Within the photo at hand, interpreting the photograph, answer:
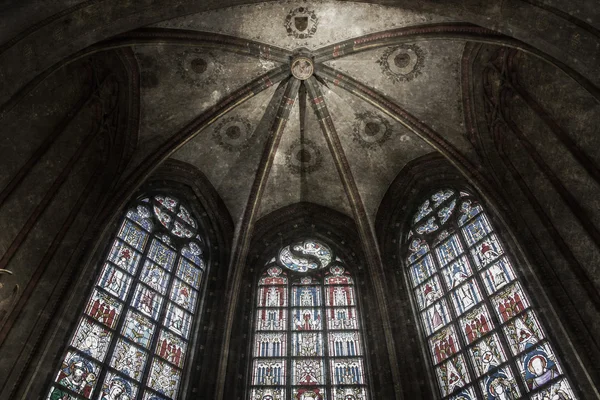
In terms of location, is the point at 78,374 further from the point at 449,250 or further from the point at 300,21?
the point at 300,21

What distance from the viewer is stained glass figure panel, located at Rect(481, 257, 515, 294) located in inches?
448

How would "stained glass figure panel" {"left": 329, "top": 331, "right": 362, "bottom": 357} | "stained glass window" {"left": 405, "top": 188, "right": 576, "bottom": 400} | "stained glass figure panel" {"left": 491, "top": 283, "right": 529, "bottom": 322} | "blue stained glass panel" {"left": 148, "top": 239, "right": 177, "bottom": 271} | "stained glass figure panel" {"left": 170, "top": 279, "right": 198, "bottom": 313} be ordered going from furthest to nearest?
"blue stained glass panel" {"left": 148, "top": 239, "right": 177, "bottom": 271} → "stained glass figure panel" {"left": 170, "top": 279, "right": 198, "bottom": 313} → "stained glass figure panel" {"left": 329, "top": 331, "right": 362, "bottom": 357} → "stained glass figure panel" {"left": 491, "top": 283, "right": 529, "bottom": 322} → "stained glass window" {"left": 405, "top": 188, "right": 576, "bottom": 400}

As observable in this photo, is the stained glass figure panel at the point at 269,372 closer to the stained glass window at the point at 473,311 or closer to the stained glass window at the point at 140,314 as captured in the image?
the stained glass window at the point at 140,314

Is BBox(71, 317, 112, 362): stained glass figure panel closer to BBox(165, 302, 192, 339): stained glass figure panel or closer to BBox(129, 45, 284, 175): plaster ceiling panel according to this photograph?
BBox(165, 302, 192, 339): stained glass figure panel

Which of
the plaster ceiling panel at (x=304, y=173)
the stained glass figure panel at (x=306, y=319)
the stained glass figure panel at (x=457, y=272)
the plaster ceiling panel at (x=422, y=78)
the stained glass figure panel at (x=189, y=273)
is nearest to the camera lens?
the stained glass figure panel at (x=457, y=272)

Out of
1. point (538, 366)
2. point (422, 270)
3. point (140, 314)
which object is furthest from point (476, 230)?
point (140, 314)

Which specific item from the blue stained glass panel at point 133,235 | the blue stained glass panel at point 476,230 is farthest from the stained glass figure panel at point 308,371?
the blue stained glass panel at point 133,235

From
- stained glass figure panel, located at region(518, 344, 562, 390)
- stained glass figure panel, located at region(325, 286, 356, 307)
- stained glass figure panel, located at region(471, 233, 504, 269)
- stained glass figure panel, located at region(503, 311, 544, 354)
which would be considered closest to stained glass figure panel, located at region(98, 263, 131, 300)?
stained glass figure panel, located at region(325, 286, 356, 307)

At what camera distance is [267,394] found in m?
11.8

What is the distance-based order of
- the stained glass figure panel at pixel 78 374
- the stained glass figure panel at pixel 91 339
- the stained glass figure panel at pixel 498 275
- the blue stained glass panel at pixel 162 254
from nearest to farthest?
the stained glass figure panel at pixel 78 374, the stained glass figure panel at pixel 91 339, the stained glass figure panel at pixel 498 275, the blue stained glass panel at pixel 162 254

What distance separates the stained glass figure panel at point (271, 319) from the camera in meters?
13.2

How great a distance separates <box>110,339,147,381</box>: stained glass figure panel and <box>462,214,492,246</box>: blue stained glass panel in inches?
288

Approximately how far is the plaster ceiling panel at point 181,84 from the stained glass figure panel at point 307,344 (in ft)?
18.1

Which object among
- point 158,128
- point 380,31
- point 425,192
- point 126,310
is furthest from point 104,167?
point 425,192
